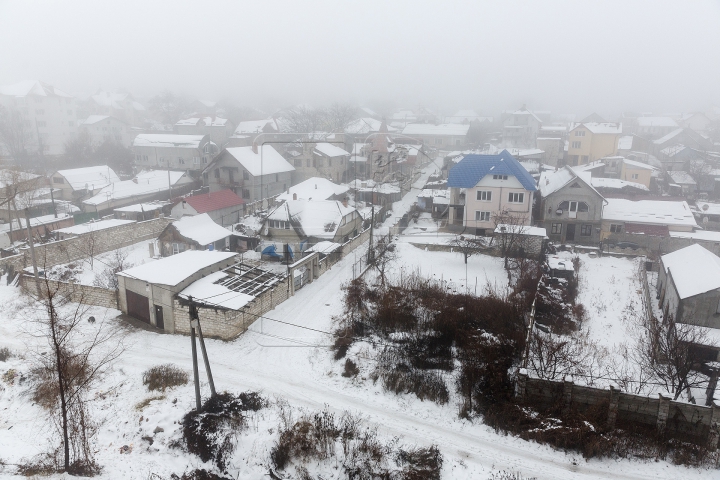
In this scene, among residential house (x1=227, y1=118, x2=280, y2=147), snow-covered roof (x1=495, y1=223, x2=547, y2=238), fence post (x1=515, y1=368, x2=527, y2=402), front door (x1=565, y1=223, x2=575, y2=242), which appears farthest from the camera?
residential house (x1=227, y1=118, x2=280, y2=147)

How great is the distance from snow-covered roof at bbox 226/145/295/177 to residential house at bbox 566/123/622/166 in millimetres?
31828

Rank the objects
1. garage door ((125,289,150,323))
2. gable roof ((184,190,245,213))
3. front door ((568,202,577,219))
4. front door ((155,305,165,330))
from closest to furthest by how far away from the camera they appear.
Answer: front door ((155,305,165,330))
garage door ((125,289,150,323))
front door ((568,202,577,219))
gable roof ((184,190,245,213))

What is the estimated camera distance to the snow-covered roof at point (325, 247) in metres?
24.5

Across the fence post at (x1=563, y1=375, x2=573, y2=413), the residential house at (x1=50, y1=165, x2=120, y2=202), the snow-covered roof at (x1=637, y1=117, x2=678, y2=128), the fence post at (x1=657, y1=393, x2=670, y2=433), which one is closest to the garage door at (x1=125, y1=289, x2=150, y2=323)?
the fence post at (x1=563, y1=375, x2=573, y2=413)

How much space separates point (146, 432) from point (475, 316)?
11559 mm

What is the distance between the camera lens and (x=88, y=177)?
4122 cm

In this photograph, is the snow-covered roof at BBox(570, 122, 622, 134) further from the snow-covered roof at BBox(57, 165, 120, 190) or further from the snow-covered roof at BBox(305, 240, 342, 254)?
the snow-covered roof at BBox(57, 165, 120, 190)

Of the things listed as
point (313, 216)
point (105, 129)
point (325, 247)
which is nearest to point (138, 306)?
point (325, 247)

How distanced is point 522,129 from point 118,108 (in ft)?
218

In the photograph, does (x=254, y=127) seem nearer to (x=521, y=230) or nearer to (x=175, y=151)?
(x=175, y=151)

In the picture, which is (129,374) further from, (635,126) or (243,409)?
(635,126)

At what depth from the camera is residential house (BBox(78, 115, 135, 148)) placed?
62.5 m

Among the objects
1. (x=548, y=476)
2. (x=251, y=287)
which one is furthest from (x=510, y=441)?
(x=251, y=287)

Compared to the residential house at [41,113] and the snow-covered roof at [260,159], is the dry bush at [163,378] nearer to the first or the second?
the snow-covered roof at [260,159]
